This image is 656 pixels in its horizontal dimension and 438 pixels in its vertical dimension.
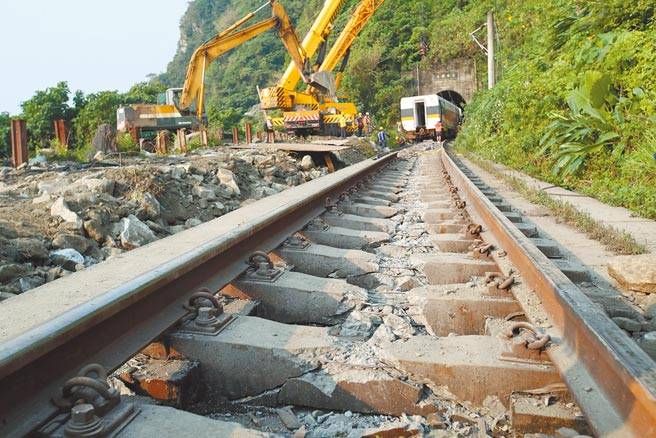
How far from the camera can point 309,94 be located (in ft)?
68.5

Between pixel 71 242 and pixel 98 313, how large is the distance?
2.36m

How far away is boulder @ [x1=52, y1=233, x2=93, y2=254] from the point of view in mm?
3559

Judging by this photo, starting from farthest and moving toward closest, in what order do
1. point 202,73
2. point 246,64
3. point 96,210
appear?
point 246,64 < point 202,73 < point 96,210

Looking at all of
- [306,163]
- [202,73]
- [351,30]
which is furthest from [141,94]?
[306,163]

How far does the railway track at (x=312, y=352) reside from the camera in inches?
49.1

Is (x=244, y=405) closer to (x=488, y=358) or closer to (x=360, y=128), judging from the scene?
(x=488, y=358)

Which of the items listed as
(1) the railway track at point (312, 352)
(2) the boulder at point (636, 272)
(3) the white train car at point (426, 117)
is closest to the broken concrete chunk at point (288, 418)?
(1) the railway track at point (312, 352)

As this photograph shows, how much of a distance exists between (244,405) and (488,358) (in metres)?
0.75

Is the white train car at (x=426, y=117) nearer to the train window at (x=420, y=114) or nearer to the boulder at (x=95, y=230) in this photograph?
the train window at (x=420, y=114)

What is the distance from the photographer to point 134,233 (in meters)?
4.05

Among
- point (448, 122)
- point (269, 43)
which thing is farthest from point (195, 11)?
point (448, 122)

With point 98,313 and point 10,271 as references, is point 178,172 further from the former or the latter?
point 98,313

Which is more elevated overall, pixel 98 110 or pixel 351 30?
pixel 351 30

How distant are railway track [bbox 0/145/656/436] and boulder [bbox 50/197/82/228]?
1.63m
